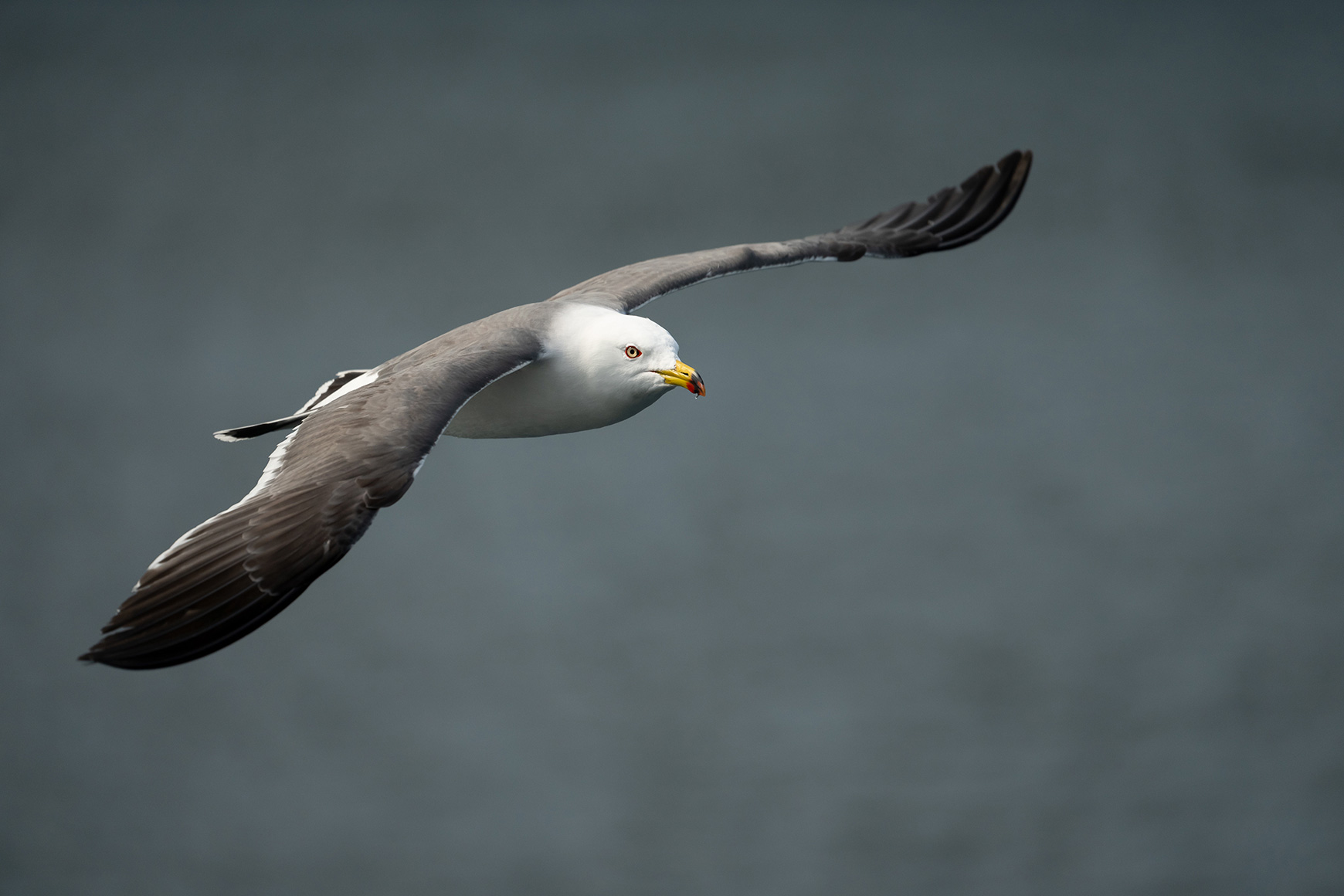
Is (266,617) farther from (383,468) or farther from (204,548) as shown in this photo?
(383,468)

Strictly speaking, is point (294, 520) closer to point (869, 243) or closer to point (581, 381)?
point (581, 381)

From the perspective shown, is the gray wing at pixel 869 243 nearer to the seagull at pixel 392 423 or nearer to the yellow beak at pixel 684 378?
the seagull at pixel 392 423

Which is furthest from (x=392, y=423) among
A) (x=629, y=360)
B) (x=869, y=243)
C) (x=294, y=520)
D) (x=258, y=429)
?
(x=869, y=243)

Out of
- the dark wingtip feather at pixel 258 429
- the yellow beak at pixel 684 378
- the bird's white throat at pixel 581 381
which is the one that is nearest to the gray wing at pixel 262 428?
the dark wingtip feather at pixel 258 429

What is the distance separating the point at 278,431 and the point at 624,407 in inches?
101

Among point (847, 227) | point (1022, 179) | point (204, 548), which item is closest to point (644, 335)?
point (204, 548)

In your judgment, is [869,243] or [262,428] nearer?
[262,428]

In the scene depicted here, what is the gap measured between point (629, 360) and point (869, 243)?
A: 4.14 m

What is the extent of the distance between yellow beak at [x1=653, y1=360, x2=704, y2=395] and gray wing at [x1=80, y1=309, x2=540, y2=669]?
3.91 ft

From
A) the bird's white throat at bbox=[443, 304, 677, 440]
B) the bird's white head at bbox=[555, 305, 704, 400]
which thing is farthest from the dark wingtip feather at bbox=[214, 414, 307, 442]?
the bird's white head at bbox=[555, 305, 704, 400]

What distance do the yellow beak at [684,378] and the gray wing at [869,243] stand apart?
1.65 m

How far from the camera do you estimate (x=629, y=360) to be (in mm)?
9719

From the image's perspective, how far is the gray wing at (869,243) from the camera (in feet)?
38.0

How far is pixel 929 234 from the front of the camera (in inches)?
524
